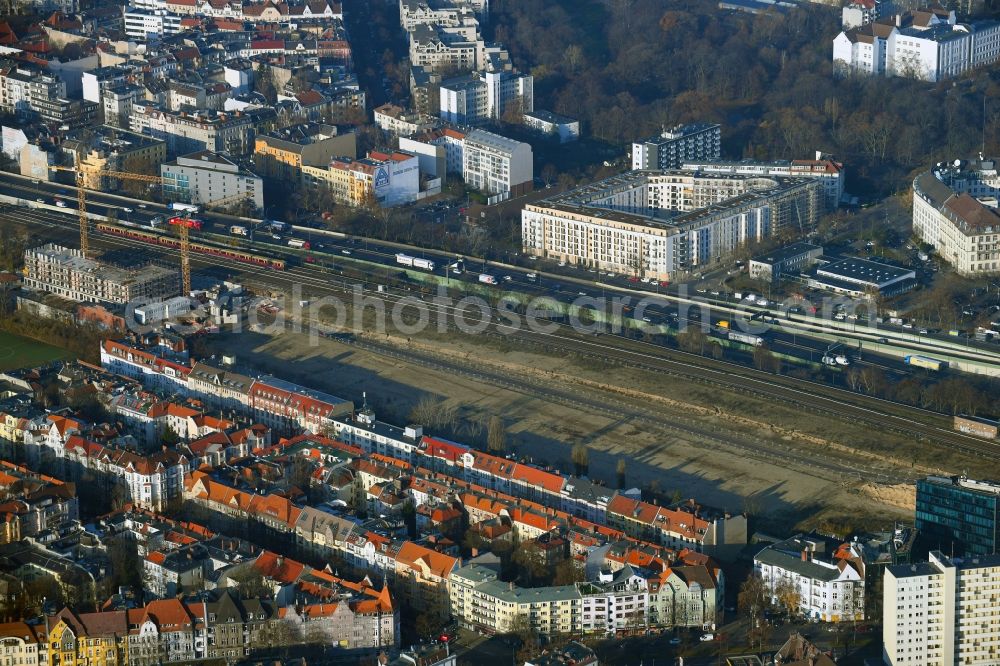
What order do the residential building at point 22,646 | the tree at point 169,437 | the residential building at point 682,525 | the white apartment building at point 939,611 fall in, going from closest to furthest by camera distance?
the residential building at point 22,646, the white apartment building at point 939,611, the residential building at point 682,525, the tree at point 169,437

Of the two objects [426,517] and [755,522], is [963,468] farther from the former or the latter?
[426,517]

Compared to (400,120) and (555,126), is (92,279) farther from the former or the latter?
(555,126)

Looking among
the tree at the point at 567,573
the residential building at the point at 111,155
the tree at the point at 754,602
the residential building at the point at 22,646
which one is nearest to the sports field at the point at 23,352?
the residential building at the point at 111,155

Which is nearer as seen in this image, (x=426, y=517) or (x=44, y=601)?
(x=44, y=601)

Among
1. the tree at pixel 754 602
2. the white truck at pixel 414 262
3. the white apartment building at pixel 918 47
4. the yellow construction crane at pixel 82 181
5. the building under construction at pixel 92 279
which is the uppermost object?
the white apartment building at pixel 918 47

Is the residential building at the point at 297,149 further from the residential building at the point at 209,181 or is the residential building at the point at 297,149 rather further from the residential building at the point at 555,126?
the residential building at the point at 555,126

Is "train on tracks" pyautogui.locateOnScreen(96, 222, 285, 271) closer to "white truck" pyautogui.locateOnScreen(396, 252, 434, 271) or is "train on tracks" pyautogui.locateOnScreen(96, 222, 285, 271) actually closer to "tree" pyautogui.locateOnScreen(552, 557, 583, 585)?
"white truck" pyautogui.locateOnScreen(396, 252, 434, 271)

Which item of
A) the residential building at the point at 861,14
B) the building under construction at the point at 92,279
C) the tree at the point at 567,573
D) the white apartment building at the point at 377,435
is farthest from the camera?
the residential building at the point at 861,14

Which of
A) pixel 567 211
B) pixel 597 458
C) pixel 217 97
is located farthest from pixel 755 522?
pixel 217 97
